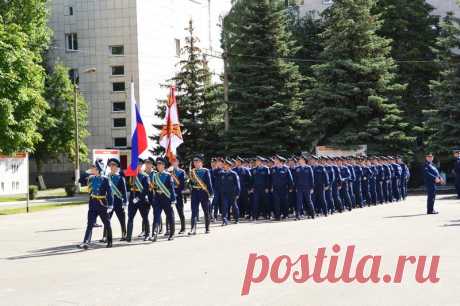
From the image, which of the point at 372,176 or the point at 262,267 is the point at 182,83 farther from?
the point at 262,267

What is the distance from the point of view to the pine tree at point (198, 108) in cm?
4244

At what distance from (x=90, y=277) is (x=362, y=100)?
30.1m

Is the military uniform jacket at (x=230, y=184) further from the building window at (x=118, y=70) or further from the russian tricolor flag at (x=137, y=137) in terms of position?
the building window at (x=118, y=70)

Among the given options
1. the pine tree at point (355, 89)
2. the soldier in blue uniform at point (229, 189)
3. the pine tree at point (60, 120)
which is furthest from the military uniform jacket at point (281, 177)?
the pine tree at point (60, 120)

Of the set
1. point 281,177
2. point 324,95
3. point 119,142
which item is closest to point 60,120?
point 119,142

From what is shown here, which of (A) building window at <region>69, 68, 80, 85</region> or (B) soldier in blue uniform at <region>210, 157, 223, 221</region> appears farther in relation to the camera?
(A) building window at <region>69, 68, 80, 85</region>

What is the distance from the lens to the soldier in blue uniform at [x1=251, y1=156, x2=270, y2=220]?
21.6m

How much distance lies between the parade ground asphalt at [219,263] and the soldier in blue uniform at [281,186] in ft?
3.61

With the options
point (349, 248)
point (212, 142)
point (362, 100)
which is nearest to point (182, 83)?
point (212, 142)

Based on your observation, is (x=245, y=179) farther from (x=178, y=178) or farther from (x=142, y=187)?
(x=142, y=187)

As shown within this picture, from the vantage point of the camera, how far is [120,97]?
5897 cm

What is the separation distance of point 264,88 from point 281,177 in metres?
18.6

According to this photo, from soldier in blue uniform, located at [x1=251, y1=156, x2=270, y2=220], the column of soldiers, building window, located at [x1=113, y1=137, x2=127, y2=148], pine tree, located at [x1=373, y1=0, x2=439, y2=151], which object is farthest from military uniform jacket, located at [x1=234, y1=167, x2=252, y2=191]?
building window, located at [x1=113, y1=137, x2=127, y2=148]

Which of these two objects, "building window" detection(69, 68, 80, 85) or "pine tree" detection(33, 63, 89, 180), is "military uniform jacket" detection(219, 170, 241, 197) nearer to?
"pine tree" detection(33, 63, 89, 180)
